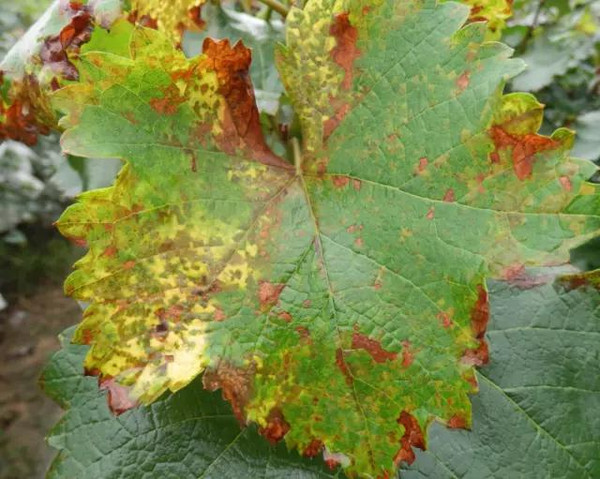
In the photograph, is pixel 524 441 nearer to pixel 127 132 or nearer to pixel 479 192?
pixel 479 192

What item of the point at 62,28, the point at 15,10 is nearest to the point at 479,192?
the point at 62,28

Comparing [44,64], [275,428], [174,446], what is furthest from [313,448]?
[44,64]

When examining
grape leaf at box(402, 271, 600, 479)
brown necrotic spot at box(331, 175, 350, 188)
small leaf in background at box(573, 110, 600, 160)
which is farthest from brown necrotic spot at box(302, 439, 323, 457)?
small leaf in background at box(573, 110, 600, 160)

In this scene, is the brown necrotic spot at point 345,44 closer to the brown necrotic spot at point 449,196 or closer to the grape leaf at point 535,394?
the brown necrotic spot at point 449,196

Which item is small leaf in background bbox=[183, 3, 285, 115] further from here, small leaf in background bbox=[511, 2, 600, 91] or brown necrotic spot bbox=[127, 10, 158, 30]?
small leaf in background bbox=[511, 2, 600, 91]

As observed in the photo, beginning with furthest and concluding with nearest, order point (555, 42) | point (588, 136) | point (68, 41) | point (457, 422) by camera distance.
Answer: point (555, 42), point (588, 136), point (68, 41), point (457, 422)

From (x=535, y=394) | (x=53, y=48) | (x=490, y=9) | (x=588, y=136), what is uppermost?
(x=53, y=48)

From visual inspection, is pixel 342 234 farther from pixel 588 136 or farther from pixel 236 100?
pixel 588 136
